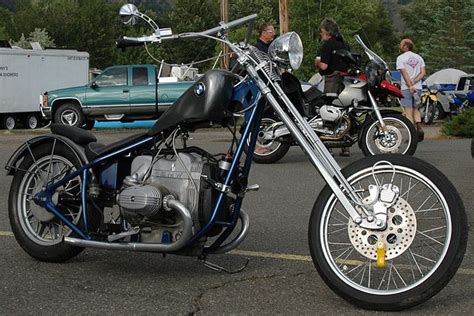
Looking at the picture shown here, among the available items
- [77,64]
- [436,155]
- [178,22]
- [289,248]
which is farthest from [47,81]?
[178,22]

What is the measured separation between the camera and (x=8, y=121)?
97.5 ft

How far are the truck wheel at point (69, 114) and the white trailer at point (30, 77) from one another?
7.25m

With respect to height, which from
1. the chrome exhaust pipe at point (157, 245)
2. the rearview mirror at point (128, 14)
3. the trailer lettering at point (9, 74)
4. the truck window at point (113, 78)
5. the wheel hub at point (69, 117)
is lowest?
the wheel hub at point (69, 117)

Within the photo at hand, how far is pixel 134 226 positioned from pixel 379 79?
620cm

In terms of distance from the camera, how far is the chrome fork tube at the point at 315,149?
4328 mm

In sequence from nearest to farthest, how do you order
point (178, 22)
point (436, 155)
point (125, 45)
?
point (125, 45) < point (436, 155) < point (178, 22)

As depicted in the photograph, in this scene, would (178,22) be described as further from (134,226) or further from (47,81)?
(134,226)

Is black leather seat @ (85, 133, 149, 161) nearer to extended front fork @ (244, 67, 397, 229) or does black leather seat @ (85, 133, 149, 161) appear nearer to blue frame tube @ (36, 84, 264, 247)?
blue frame tube @ (36, 84, 264, 247)

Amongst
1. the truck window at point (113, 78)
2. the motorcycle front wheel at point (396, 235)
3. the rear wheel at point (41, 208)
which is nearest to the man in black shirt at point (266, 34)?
the rear wheel at point (41, 208)

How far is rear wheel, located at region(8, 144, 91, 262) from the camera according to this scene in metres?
5.16

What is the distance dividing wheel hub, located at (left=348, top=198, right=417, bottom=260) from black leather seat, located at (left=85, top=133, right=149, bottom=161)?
147 centimetres

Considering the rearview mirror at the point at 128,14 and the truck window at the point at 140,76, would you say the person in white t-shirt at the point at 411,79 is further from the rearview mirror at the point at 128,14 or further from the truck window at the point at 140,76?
the rearview mirror at the point at 128,14

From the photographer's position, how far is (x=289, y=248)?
580 centimetres

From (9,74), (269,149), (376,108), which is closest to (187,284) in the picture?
(376,108)
